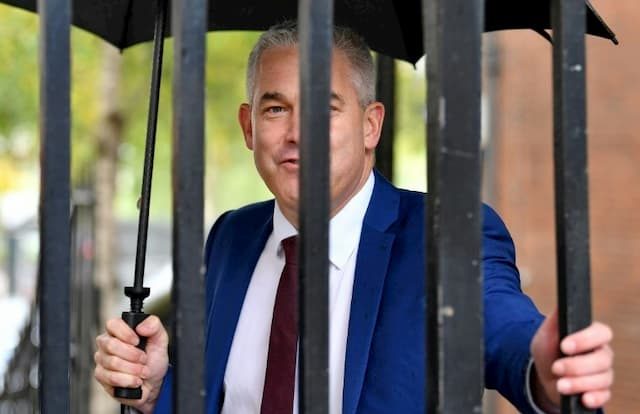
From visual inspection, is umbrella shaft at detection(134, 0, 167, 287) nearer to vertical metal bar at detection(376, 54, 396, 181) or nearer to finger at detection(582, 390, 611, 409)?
finger at detection(582, 390, 611, 409)

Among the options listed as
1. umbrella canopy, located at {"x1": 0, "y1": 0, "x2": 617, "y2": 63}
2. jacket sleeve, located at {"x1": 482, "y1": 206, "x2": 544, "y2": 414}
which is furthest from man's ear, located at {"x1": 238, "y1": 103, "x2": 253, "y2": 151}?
jacket sleeve, located at {"x1": 482, "y1": 206, "x2": 544, "y2": 414}

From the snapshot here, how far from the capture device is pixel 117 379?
2252mm

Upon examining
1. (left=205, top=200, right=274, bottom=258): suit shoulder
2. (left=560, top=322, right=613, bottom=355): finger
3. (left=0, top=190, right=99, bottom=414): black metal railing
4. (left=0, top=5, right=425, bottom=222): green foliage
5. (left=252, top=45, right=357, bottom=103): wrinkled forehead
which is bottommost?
(left=0, top=190, right=99, bottom=414): black metal railing

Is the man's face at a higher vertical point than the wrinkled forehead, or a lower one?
lower

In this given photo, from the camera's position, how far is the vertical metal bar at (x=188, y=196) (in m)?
1.42

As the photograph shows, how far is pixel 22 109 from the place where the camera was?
46.0ft

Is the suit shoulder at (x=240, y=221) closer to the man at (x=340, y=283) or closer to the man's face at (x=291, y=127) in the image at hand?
the man at (x=340, y=283)

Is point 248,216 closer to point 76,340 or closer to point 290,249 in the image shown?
point 290,249

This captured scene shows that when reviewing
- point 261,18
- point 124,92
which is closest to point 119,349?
point 261,18

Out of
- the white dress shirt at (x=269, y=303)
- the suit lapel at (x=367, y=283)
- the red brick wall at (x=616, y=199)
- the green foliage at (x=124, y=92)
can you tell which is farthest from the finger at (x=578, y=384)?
the red brick wall at (x=616, y=199)

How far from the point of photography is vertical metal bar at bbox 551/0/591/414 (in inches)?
59.4

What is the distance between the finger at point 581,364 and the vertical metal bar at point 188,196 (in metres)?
0.51

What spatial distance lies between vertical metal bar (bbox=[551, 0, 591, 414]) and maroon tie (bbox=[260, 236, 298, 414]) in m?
0.88

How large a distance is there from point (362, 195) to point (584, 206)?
98 cm
